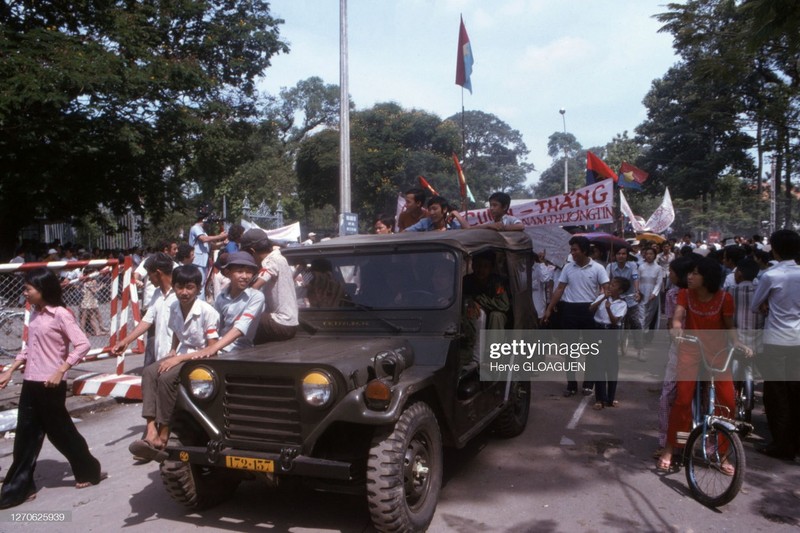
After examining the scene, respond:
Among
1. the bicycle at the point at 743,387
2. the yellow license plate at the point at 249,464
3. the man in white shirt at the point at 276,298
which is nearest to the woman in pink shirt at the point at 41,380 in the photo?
the man in white shirt at the point at 276,298

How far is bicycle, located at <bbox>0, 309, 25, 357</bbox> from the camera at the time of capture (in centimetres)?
893

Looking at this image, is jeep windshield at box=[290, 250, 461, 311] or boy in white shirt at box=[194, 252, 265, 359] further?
jeep windshield at box=[290, 250, 461, 311]

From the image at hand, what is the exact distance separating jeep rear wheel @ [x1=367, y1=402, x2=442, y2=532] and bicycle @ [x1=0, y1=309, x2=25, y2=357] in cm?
731

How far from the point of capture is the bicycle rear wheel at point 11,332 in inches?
352

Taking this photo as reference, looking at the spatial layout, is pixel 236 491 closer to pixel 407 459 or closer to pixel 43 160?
pixel 407 459

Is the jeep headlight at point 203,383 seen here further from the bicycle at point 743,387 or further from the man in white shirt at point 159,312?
the bicycle at point 743,387

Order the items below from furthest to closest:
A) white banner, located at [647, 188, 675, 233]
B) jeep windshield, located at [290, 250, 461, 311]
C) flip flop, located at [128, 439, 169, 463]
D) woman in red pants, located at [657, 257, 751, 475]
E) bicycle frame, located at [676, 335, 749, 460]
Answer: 1. white banner, located at [647, 188, 675, 233]
2. woman in red pants, located at [657, 257, 751, 475]
3. jeep windshield, located at [290, 250, 461, 311]
4. bicycle frame, located at [676, 335, 749, 460]
5. flip flop, located at [128, 439, 169, 463]

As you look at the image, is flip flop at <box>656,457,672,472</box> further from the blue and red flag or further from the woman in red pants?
the blue and red flag

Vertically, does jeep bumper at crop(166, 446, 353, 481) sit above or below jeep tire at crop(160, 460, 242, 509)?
above

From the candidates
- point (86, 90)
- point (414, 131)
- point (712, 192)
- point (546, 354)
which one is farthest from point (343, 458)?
point (414, 131)

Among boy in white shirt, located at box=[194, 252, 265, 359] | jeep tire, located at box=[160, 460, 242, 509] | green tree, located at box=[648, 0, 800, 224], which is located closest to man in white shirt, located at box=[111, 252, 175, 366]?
boy in white shirt, located at box=[194, 252, 265, 359]

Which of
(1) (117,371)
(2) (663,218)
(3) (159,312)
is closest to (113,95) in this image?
(1) (117,371)

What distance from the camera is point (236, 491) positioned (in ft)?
16.0

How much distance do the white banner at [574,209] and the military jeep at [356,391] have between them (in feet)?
14.6
